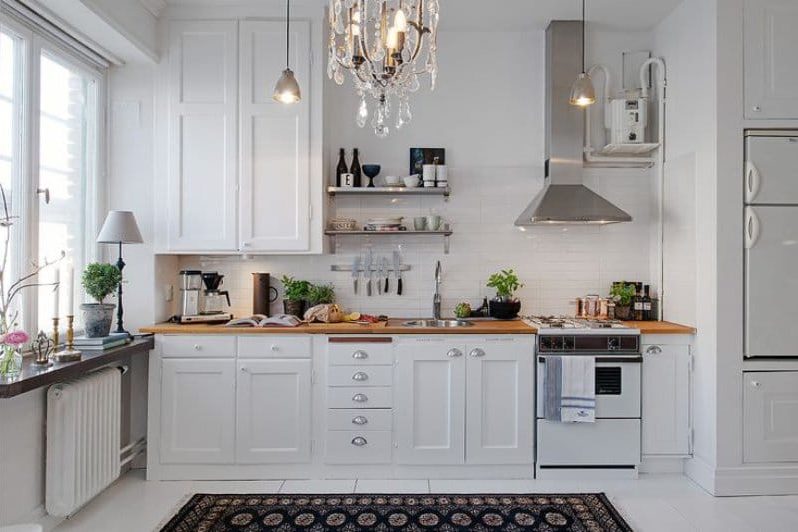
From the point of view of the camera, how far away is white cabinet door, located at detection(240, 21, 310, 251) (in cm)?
345

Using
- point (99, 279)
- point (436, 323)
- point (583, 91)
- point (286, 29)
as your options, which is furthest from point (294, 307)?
point (583, 91)

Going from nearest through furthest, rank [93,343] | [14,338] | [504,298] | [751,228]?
[14,338] → [93,343] → [751,228] → [504,298]

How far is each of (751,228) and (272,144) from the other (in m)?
3.03

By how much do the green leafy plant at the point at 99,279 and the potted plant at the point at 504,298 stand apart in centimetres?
247

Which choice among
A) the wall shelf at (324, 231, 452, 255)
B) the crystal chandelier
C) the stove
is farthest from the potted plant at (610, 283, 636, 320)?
the crystal chandelier

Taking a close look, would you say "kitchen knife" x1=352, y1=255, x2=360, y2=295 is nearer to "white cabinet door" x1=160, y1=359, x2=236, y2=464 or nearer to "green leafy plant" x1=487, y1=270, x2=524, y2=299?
"green leafy plant" x1=487, y1=270, x2=524, y2=299

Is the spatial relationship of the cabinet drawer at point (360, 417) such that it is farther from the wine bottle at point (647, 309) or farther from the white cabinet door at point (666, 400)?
the wine bottle at point (647, 309)

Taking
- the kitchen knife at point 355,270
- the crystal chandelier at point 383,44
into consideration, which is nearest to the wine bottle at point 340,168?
the kitchen knife at point 355,270

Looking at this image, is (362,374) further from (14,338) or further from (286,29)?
(286,29)

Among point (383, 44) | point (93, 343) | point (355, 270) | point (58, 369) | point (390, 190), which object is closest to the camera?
point (383, 44)

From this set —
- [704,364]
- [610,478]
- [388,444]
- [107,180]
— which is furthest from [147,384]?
[704,364]

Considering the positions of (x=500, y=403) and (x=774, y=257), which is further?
(x=500, y=403)

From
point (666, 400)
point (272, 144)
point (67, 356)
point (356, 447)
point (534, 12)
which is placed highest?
point (534, 12)

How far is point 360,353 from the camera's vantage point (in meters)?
3.21
